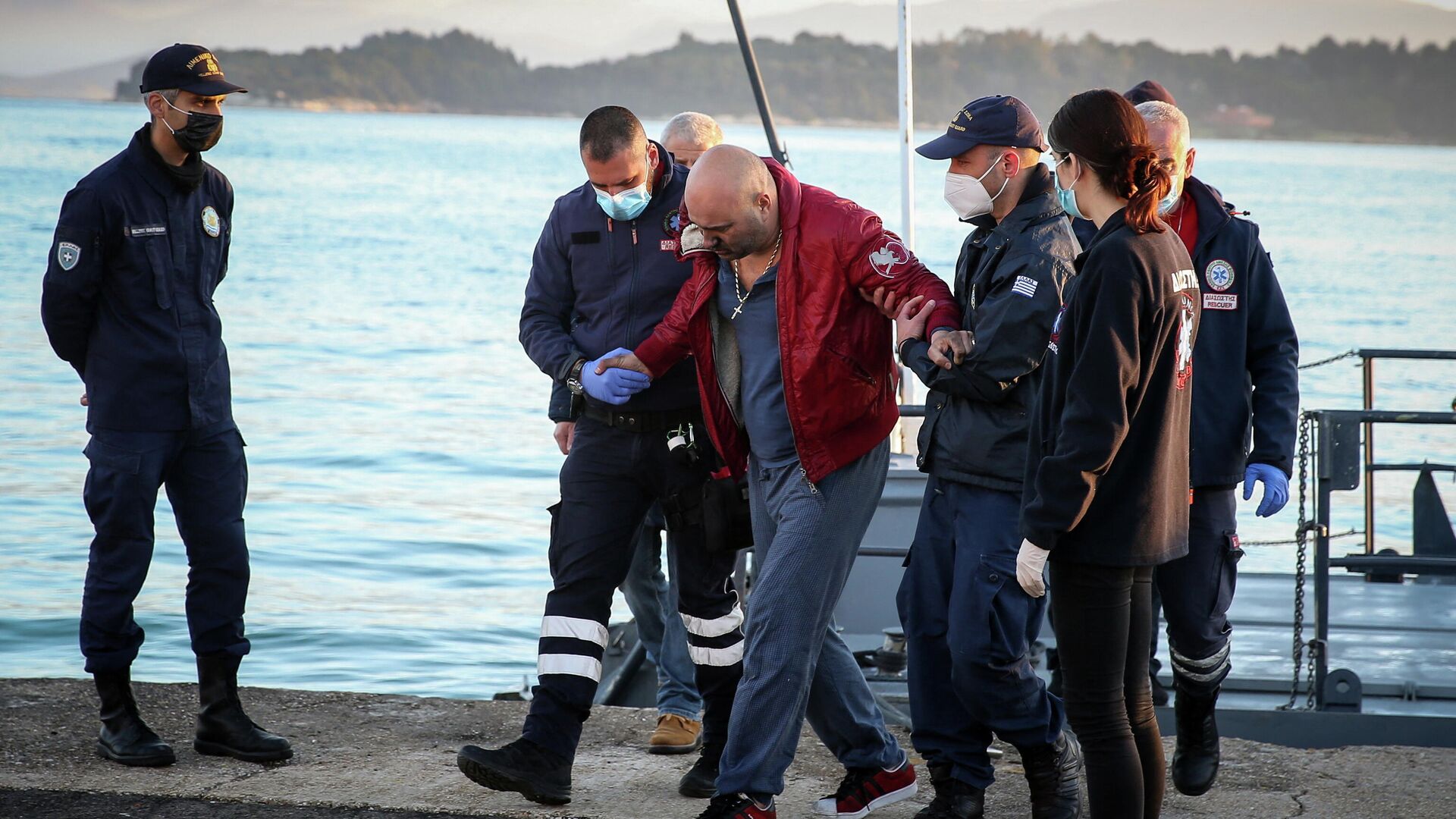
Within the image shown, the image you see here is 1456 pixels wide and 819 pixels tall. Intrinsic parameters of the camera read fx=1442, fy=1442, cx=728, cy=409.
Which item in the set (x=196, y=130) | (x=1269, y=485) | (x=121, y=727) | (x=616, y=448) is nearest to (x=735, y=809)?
(x=616, y=448)

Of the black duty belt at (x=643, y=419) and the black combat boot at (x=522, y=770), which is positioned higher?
the black duty belt at (x=643, y=419)

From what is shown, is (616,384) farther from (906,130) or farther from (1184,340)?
(906,130)

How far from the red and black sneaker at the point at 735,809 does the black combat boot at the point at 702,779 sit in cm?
46

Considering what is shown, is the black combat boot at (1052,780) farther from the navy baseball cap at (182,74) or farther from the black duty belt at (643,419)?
the navy baseball cap at (182,74)

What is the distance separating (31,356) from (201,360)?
23.5 metres

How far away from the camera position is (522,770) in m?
3.76

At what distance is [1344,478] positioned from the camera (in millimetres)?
4766

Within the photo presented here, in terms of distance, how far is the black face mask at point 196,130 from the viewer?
4176 mm

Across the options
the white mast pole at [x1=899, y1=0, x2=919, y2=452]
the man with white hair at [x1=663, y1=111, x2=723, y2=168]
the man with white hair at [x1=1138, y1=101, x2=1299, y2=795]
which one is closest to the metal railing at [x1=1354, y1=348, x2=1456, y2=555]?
the white mast pole at [x1=899, y1=0, x2=919, y2=452]

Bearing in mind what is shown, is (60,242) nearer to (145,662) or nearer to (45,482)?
(145,662)

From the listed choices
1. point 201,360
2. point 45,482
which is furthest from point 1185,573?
point 45,482

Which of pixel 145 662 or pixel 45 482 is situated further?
pixel 45 482

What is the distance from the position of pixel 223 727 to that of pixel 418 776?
642 mm

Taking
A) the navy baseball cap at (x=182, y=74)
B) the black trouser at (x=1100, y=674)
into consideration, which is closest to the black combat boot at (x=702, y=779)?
the black trouser at (x=1100, y=674)
